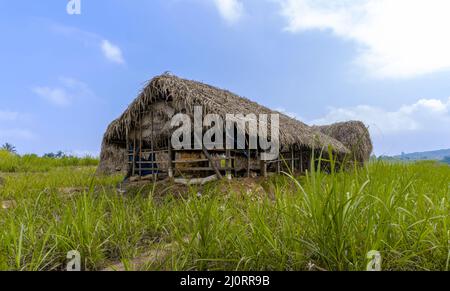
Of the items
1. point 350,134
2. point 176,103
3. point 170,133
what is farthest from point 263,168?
point 350,134

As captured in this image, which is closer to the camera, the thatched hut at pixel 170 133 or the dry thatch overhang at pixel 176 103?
the dry thatch overhang at pixel 176 103

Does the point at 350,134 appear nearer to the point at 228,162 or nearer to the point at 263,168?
the point at 263,168

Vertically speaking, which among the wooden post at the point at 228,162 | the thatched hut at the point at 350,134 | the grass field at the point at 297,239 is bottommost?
the grass field at the point at 297,239

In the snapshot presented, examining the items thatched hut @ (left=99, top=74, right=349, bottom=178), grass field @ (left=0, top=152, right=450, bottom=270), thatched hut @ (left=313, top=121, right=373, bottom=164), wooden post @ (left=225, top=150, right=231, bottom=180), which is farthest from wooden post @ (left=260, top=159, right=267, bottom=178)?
thatched hut @ (left=313, top=121, right=373, bottom=164)

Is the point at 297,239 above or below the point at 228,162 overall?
below

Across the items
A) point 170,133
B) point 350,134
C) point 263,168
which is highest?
point 350,134

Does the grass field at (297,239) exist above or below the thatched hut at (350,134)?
below

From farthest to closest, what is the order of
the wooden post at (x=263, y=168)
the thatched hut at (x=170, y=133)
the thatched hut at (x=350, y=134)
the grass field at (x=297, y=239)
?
1. the thatched hut at (x=350, y=134)
2. the wooden post at (x=263, y=168)
3. the thatched hut at (x=170, y=133)
4. the grass field at (x=297, y=239)

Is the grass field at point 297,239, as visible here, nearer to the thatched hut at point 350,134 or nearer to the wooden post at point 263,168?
the wooden post at point 263,168

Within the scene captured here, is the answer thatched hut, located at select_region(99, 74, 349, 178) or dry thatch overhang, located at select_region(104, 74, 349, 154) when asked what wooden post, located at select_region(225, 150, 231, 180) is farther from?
dry thatch overhang, located at select_region(104, 74, 349, 154)

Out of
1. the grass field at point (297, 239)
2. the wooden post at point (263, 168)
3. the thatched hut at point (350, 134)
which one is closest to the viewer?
the grass field at point (297, 239)

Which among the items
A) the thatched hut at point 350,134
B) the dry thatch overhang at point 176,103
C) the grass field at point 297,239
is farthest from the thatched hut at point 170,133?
the thatched hut at point 350,134

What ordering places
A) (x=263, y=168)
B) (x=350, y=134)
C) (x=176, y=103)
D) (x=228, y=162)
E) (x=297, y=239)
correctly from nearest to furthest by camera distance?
(x=297, y=239), (x=228, y=162), (x=176, y=103), (x=263, y=168), (x=350, y=134)
